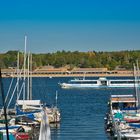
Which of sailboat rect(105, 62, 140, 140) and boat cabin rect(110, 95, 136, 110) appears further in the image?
boat cabin rect(110, 95, 136, 110)

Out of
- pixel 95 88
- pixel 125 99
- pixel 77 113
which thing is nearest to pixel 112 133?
pixel 125 99

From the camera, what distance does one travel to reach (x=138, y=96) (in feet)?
215

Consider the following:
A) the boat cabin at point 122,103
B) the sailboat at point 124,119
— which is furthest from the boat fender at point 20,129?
the boat cabin at point 122,103

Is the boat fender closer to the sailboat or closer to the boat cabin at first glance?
the sailboat

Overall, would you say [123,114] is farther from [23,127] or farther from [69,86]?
[69,86]

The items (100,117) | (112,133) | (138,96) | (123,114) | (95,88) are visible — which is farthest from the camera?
→ (95,88)

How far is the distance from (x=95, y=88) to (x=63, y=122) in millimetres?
111459

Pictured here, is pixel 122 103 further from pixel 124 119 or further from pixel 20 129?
pixel 20 129

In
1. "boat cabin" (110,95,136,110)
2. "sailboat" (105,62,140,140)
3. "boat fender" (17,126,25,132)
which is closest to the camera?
"sailboat" (105,62,140,140)

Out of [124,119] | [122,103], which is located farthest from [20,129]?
[122,103]

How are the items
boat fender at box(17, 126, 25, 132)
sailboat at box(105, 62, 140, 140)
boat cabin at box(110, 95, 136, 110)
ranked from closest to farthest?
sailboat at box(105, 62, 140, 140) < boat fender at box(17, 126, 25, 132) < boat cabin at box(110, 95, 136, 110)

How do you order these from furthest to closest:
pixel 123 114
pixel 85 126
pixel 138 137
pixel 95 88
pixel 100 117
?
pixel 95 88 → pixel 100 117 → pixel 85 126 → pixel 123 114 → pixel 138 137

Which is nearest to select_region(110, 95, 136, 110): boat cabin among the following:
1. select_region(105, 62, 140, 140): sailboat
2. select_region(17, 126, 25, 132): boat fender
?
select_region(105, 62, 140, 140): sailboat

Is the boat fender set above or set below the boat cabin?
below
